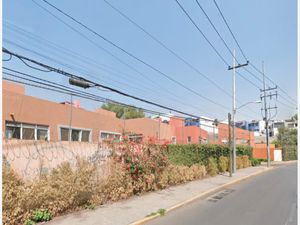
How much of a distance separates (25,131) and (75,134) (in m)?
4.41

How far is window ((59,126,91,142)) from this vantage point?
2070cm

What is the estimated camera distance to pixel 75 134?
2169cm

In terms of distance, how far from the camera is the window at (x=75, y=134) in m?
20.7

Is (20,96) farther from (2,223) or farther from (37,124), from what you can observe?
(2,223)

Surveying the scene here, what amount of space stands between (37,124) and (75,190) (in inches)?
390

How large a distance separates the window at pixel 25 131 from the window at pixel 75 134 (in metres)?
1.44

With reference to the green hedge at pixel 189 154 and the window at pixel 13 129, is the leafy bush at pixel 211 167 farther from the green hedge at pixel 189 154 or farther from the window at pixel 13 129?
the window at pixel 13 129

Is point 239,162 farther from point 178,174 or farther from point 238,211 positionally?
point 238,211

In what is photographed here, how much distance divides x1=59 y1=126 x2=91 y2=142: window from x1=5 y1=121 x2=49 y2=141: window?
1.44 metres

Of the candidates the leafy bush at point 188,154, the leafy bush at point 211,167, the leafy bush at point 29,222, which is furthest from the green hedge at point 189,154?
the leafy bush at point 29,222

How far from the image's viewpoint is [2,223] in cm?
743

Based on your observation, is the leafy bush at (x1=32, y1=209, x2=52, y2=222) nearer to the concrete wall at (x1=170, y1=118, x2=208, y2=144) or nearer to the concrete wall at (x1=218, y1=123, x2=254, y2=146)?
the concrete wall at (x1=170, y1=118, x2=208, y2=144)

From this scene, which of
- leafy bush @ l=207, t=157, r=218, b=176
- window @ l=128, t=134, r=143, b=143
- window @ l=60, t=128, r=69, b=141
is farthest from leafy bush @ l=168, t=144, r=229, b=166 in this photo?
window @ l=128, t=134, r=143, b=143

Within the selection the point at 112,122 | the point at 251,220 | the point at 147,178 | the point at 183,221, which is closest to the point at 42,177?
the point at 183,221
